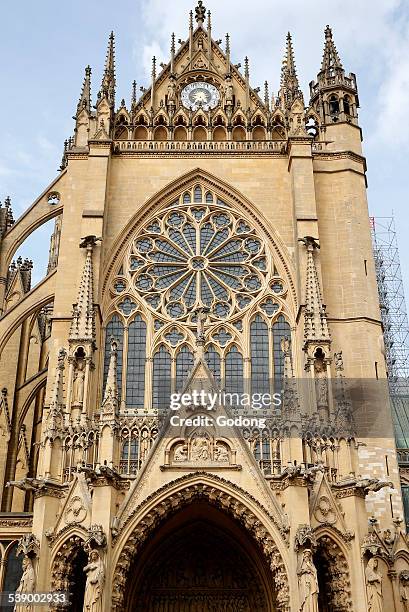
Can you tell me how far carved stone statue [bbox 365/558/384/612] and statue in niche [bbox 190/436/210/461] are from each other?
4308 millimetres

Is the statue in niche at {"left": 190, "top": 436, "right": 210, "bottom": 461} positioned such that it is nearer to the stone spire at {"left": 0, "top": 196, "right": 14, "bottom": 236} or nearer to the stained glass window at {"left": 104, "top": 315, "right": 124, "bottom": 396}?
the stained glass window at {"left": 104, "top": 315, "right": 124, "bottom": 396}

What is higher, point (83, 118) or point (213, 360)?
point (83, 118)

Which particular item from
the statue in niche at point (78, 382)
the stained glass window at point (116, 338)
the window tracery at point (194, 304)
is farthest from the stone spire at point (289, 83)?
the statue in niche at point (78, 382)

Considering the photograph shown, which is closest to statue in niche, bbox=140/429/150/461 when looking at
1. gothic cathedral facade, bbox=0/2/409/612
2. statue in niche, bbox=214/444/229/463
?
gothic cathedral facade, bbox=0/2/409/612

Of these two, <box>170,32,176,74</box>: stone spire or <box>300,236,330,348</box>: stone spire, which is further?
<box>170,32,176,74</box>: stone spire

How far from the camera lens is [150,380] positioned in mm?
22438

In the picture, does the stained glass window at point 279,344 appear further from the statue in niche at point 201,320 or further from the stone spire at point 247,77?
the stone spire at point 247,77

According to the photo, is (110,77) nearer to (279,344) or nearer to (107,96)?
(107,96)

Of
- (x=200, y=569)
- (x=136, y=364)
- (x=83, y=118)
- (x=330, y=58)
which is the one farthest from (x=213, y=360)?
(x=330, y=58)

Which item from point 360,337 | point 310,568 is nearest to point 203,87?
point 360,337

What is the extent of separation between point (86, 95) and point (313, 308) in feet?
37.3

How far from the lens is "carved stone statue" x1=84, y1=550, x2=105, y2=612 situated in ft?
54.3

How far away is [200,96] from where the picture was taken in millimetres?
27625

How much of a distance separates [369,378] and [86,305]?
795 centimetres
